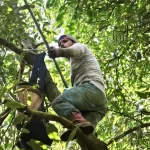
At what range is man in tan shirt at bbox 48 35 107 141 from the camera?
1.95 meters

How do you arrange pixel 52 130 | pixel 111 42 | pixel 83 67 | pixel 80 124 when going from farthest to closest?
1. pixel 111 42
2. pixel 83 67
3. pixel 80 124
4. pixel 52 130

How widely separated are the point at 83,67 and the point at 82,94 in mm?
317

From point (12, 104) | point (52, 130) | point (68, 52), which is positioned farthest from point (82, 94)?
point (12, 104)

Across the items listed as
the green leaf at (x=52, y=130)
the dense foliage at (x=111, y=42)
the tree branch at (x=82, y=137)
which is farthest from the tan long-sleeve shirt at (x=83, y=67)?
the green leaf at (x=52, y=130)

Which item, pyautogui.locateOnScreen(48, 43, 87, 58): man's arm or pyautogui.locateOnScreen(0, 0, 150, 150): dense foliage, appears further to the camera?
pyautogui.locateOnScreen(0, 0, 150, 150): dense foliage

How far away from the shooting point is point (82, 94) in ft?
7.07

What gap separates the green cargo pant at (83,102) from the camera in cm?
201

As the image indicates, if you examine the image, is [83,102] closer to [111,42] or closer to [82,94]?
[82,94]

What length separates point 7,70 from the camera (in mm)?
2762

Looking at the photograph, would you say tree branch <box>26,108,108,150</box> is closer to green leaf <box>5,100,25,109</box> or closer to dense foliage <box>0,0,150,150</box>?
green leaf <box>5,100,25,109</box>

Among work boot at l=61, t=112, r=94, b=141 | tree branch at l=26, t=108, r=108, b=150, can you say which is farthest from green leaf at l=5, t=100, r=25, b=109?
work boot at l=61, t=112, r=94, b=141

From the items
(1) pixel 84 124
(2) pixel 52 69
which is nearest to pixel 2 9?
(1) pixel 84 124

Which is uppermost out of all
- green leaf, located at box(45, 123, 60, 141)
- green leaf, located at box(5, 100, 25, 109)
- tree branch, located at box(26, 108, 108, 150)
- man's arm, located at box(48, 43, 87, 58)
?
green leaf, located at box(5, 100, 25, 109)

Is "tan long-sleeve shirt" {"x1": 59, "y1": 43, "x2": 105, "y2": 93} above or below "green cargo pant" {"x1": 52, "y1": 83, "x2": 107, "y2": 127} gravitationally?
above
